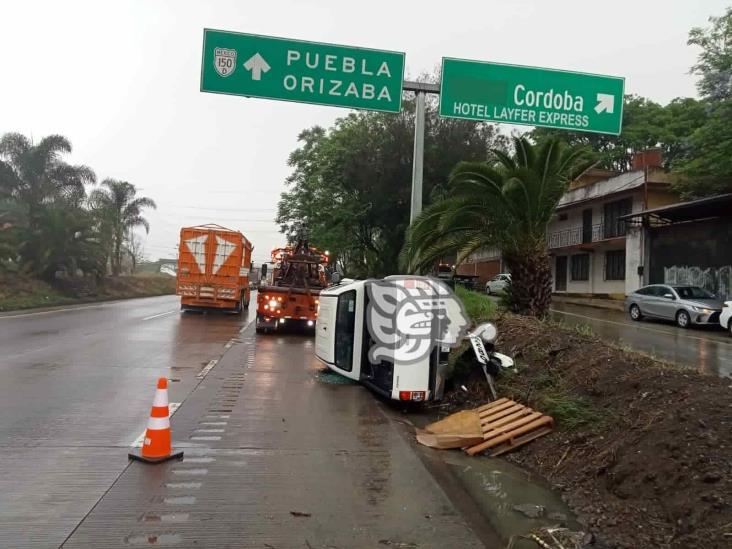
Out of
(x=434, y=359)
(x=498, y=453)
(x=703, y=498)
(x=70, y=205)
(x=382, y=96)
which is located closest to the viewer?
→ (x=703, y=498)

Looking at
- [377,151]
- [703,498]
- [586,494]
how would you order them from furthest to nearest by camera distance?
[377,151] → [586,494] → [703,498]

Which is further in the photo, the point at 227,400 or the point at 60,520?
the point at 227,400

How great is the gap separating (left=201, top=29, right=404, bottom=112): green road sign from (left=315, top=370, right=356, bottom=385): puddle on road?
4.66 metres

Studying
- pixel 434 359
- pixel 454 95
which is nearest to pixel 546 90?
pixel 454 95

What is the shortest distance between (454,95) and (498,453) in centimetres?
694

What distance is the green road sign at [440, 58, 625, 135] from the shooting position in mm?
11000

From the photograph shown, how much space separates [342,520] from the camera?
4449 mm

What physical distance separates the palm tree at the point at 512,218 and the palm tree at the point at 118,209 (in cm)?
3621

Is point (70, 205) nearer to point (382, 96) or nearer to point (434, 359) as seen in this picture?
point (382, 96)

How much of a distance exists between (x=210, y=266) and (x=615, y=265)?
21.2 meters

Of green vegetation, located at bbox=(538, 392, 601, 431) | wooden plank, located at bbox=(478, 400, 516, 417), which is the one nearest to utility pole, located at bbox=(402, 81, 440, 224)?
wooden plank, located at bbox=(478, 400, 516, 417)

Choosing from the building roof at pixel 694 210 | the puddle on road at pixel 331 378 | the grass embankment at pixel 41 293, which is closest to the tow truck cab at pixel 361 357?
the puddle on road at pixel 331 378

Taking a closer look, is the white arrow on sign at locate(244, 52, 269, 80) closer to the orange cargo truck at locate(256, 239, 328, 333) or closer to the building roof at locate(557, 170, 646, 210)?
the orange cargo truck at locate(256, 239, 328, 333)

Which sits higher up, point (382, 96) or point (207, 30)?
point (207, 30)
